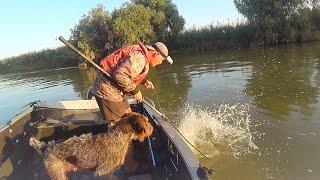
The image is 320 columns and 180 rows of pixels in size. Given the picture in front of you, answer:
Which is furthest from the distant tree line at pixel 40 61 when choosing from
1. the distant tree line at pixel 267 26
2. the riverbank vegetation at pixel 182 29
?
the distant tree line at pixel 267 26

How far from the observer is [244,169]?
7.56 metres

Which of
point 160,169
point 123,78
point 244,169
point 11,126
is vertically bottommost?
point 244,169

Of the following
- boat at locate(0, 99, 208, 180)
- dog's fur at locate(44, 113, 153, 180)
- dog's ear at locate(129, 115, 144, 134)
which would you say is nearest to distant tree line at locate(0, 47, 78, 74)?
boat at locate(0, 99, 208, 180)

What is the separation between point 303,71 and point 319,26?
2249cm

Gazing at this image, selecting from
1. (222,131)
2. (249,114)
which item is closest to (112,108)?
(222,131)

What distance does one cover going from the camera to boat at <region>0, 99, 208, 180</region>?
5.42 meters

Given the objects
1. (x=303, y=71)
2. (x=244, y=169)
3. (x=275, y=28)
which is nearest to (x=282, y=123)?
(x=244, y=169)

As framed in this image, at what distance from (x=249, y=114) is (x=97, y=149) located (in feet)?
21.9

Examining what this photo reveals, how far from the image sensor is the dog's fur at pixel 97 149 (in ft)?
16.2

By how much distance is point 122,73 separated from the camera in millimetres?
5516

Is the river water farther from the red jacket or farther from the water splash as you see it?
the red jacket

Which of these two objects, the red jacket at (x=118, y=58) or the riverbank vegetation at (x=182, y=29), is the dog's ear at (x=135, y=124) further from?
the riverbank vegetation at (x=182, y=29)

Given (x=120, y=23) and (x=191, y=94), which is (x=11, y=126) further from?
(x=120, y=23)

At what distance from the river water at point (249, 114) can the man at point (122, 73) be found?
248 centimetres
